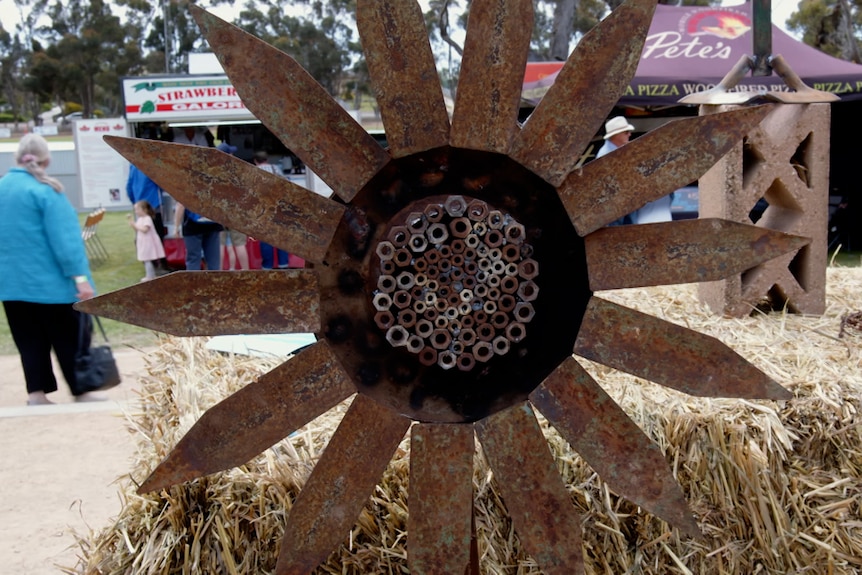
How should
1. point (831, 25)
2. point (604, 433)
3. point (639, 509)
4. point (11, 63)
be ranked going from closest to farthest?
point (604, 433)
point (639, 509)
point (831, 25)
point (11, 63)

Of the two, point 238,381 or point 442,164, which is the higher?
point 442,164

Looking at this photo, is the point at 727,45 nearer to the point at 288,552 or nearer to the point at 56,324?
the point at 56,324

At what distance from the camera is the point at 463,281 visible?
1436 mm

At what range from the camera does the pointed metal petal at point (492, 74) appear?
54.5 inches

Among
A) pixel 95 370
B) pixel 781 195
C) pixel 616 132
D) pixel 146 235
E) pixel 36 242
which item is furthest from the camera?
pixel 146 235

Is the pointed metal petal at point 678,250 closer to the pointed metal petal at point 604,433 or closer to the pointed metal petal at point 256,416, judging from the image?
the pointed metal petal at point 604,433

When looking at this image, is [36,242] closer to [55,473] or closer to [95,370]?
[95,370]

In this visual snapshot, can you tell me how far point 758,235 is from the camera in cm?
144

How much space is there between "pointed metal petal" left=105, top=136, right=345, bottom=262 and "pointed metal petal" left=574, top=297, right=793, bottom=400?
1.71 feet

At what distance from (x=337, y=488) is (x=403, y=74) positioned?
2.44ft

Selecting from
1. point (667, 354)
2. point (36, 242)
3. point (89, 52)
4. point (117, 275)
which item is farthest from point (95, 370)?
point (89, 52)

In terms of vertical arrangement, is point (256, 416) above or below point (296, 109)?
below

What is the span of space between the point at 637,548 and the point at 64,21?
4064 cm

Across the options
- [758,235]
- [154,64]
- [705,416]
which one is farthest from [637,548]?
[154,64]
